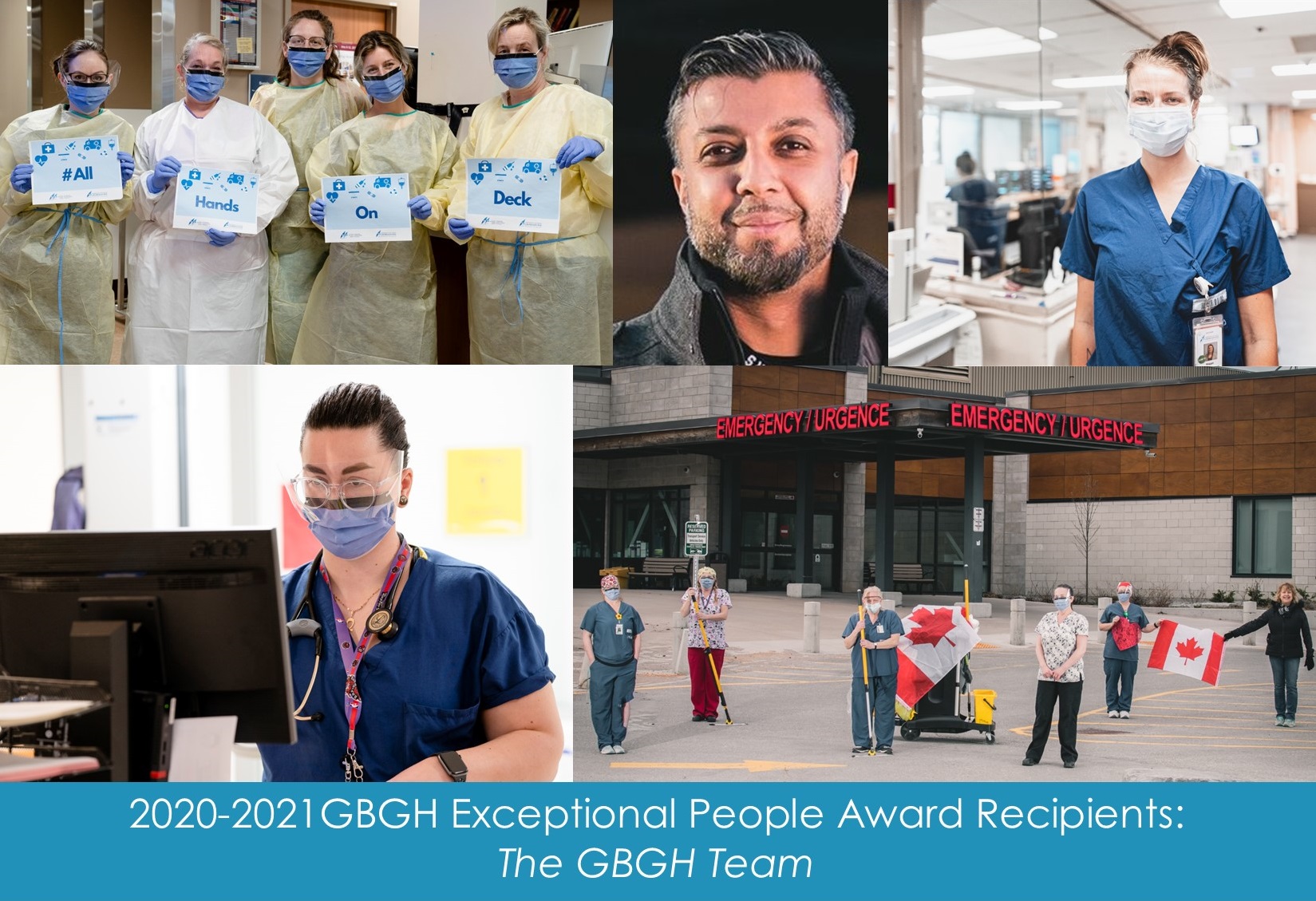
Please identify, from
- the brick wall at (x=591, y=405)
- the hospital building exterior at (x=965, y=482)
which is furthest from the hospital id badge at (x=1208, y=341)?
the brick wall at (x=591, y=405)

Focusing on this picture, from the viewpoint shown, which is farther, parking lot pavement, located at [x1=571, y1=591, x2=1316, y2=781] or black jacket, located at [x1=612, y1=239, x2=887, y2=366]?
black jacket, located at [x1=612, y1=239, x2=887, y2=366]

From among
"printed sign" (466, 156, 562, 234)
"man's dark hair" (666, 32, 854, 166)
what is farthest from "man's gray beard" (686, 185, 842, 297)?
"printed sign" (466, 156, 562, 234)

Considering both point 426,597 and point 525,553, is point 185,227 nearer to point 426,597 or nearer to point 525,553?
point 525,553

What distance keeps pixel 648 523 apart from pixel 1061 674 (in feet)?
4.23

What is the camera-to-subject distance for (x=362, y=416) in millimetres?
3008

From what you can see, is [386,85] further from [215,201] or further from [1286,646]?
[1286,646]

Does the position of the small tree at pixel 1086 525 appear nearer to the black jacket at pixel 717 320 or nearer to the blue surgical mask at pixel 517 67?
the black jacket at pixel 717 320

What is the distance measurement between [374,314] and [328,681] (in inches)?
73.0

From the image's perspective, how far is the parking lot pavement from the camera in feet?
12.4

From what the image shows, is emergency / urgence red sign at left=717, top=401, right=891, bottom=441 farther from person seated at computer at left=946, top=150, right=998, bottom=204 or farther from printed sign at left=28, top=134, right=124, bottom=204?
printed sign at left=28, top=134, right=124, bottom=204

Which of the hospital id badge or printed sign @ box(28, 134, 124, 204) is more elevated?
printed sign @ box(28, 134, 124, 204)

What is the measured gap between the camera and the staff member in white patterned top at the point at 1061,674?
386cm

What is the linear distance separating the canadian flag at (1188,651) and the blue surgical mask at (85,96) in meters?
3.76

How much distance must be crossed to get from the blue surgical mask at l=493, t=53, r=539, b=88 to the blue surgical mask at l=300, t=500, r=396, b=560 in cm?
188
